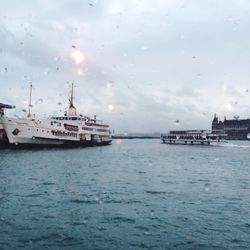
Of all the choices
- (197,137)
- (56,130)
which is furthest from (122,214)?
(197,137)

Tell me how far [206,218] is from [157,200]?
4826 millimetres

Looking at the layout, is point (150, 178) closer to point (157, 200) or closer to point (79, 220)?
point (157, 200)

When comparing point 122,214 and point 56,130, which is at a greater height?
point 56,130

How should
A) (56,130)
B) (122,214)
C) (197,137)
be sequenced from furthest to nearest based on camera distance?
(197,137) → (56,130) → (122,214)

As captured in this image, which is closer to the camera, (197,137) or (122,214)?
(122,214)

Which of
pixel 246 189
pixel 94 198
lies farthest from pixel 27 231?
pixel 246 189

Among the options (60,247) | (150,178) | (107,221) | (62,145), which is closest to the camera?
(60,247)

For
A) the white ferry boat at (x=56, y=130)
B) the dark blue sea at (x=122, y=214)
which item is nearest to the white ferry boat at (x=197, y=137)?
the white ferry boat at (x=56, y=130)

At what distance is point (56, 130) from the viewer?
78.6 m

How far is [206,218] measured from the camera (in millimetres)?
17672

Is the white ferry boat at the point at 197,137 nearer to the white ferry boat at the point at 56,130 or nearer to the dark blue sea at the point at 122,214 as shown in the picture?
the white ferry boat at the point at 56,130

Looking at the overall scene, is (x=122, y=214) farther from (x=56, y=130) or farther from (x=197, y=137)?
(x=197, y=137)

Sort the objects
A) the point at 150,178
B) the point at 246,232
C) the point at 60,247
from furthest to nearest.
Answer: the point at 150,178 < the point at 246,232 < the point at 60,247

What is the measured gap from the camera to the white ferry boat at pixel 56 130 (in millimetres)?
69688
